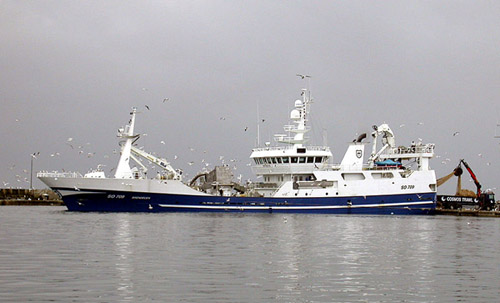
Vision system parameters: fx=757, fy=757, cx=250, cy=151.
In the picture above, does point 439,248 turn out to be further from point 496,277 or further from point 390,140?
point 390,140

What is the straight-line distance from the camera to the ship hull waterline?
51156 mm

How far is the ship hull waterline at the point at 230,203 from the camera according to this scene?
2014 inches

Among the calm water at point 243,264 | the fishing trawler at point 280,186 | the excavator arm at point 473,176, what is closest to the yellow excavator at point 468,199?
the excavator arm at point 473,176

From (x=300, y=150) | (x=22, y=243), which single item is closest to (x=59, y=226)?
(x=22, y=243)

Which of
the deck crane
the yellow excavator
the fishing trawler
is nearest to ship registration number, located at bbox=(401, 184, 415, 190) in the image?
the fishing trawler

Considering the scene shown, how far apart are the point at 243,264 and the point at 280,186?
31069mm

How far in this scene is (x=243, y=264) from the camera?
22344 mm

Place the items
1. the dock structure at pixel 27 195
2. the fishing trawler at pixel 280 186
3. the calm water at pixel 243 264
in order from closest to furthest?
the calm water at pixel 243 264, the fishing trawler at pixel 280 186, the dock structure at pixel 27 195

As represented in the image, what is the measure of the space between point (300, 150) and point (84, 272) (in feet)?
115

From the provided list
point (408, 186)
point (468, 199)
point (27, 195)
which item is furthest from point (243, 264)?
point (27, 195)

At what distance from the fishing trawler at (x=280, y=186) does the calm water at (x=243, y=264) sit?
1284 cm

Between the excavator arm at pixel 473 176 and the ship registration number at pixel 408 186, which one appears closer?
the ship registration number at pixel 408 186

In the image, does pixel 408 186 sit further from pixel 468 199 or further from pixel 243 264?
pixel 243 264

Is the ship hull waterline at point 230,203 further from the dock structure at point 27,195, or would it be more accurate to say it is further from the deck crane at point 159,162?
the dock structure at point 27,195
